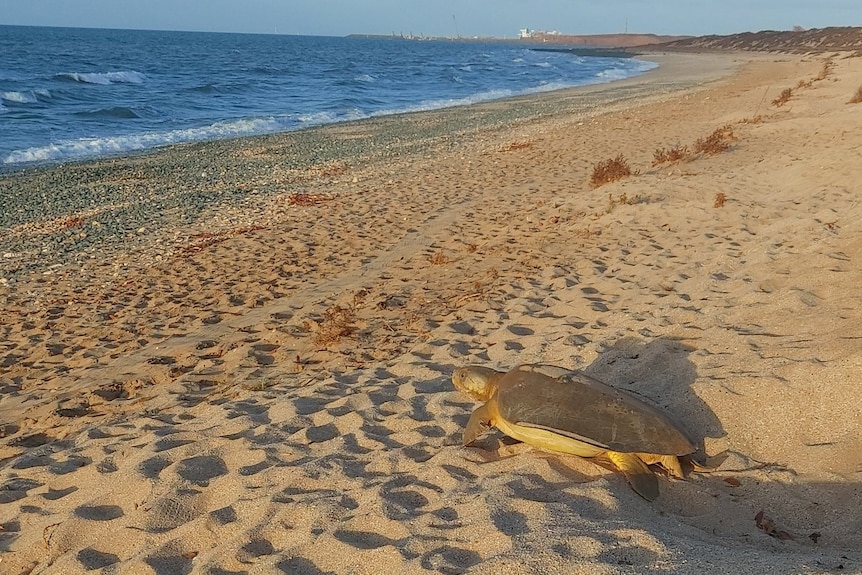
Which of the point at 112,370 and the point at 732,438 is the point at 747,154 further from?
the point at 112,370

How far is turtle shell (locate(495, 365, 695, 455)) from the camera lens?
3219mm

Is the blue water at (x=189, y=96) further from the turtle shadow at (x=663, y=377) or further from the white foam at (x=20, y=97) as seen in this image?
the turtle shadow at (x=663, y=377)

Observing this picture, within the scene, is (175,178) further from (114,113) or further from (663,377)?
(114,113)

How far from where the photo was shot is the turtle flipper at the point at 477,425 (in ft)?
11.8

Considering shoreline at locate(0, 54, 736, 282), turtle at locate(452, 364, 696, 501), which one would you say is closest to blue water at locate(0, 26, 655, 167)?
shoreline at locate(0, 54, 736, 282)

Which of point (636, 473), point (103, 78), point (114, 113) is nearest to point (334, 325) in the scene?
point (636, 473)

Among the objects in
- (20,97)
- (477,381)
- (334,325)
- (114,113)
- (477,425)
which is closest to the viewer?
(477,425)

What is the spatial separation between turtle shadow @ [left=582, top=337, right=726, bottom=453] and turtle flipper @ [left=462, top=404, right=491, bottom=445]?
0.96 meters

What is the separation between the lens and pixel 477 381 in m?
4.05

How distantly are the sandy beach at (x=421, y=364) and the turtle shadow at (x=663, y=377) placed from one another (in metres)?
0.02

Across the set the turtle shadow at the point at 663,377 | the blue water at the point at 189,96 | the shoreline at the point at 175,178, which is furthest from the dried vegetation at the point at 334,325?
the blue water at the point at 189,96

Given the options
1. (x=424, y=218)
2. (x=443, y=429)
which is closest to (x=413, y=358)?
(x=443, y=429)

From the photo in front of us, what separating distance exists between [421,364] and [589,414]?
2032mm

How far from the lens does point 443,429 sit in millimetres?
3969
